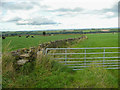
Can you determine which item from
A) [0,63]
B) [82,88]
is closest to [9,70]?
[0,63]

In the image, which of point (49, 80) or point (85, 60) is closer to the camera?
point (49, 80)

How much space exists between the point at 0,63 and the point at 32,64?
4.77 ft

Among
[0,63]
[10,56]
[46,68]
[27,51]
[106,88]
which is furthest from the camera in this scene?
[27,51]

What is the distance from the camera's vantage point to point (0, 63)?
4.71 m

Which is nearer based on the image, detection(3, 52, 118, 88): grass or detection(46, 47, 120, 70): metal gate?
detection(3, 52, 118, 88): grass

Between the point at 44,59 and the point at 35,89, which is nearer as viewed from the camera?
the point at 35,89

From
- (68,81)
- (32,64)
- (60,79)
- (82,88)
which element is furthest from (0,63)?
(82,88)

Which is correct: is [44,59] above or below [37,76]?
above

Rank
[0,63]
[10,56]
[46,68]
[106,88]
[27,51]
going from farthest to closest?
[27,51] → [46,68] → [10,56] → [0,63] → [106,88]

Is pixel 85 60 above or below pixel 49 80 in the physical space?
above

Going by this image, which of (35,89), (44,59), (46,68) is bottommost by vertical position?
(35,89)

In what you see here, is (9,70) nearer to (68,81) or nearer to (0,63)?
(0,63)

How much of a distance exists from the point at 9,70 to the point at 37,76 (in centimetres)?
108

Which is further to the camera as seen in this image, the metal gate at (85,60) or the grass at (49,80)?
Result: the metal gate at (85,60)
